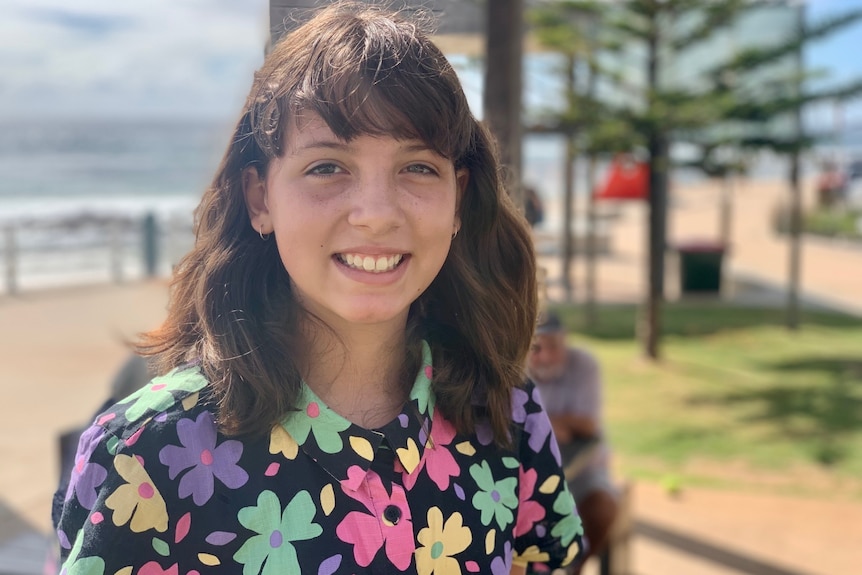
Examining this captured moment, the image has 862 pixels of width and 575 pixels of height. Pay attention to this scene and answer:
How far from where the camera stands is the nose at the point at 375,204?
117cm

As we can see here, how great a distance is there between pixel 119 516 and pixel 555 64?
9.39m

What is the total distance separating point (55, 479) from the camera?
5055 mm

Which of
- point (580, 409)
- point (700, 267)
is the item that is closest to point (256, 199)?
point (580, 409)

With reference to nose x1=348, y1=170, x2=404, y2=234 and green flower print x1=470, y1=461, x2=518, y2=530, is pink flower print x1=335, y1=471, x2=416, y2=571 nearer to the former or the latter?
green flower print x1=470, y1=461, x2=518, y2=530

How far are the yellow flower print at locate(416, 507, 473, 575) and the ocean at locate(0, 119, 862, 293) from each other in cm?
61

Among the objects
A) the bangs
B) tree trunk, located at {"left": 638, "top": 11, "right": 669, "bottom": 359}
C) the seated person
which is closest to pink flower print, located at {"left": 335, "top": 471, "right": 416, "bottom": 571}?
the bangs

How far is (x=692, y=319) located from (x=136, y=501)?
996cm

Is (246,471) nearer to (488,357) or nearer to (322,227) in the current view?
(322,227)

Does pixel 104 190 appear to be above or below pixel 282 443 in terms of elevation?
above

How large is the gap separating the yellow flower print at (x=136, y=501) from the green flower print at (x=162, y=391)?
2.4 inches

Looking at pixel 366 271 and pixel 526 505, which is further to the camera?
pixel 526 505

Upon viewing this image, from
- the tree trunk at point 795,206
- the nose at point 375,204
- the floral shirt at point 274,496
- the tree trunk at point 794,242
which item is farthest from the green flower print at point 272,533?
the tree trunk at point 794,242

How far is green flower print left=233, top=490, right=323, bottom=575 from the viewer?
1.13 meters

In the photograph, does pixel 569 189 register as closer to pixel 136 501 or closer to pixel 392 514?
pixel 392 514
